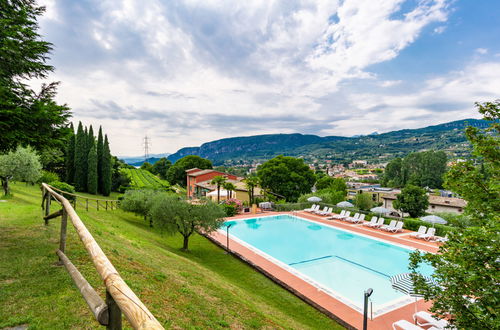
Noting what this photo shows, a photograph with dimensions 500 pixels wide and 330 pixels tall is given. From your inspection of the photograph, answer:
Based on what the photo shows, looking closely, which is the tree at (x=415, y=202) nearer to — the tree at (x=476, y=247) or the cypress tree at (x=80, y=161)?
the tree at (x=476, y=247)

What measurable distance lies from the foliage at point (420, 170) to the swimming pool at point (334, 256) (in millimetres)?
73978

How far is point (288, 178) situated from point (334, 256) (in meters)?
26.8

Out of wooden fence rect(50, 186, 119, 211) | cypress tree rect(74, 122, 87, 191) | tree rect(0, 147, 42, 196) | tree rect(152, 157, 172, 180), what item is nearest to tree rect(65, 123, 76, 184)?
cypress tree rect(74, 122, 87, 191)

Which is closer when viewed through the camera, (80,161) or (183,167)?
(80,161)

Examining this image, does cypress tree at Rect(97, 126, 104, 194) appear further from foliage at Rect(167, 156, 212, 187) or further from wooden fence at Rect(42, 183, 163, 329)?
wooden fence at Rect(42, 183, 163, 329)

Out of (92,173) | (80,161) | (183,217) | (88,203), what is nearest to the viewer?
(183,217)

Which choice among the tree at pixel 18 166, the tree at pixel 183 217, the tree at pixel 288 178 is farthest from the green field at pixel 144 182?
the tree at pixel 183 217

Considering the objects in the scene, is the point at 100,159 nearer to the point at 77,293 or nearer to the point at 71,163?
the point at 71,163

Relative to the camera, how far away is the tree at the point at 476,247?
3186 millimetres

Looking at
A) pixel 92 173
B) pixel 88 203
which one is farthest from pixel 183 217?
pixel 92 173

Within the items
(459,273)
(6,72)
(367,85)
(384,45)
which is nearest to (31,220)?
(6,72)

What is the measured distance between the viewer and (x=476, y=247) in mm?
3408

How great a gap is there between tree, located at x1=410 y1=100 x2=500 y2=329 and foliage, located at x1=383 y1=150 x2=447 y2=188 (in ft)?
286

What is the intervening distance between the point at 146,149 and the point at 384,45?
74870 millimetres
